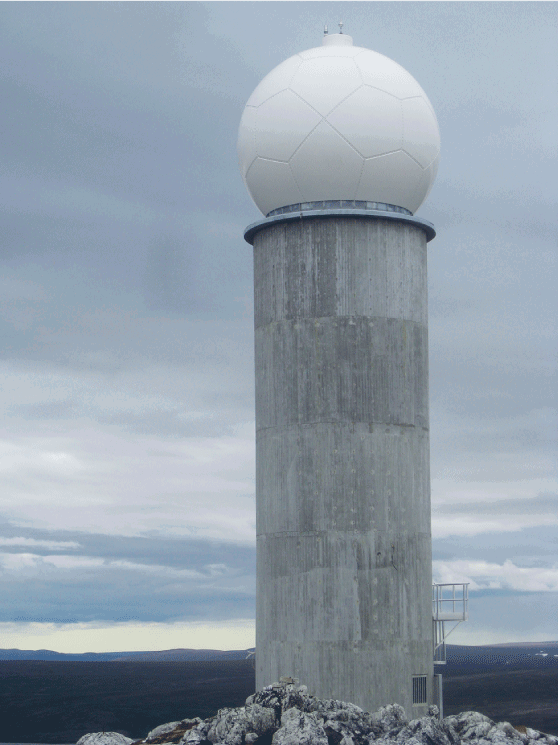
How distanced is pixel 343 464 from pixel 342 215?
22.1 feet

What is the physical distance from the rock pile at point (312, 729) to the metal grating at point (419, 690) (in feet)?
3.20

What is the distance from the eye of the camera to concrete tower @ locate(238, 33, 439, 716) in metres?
28.0

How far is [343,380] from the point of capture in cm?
2867

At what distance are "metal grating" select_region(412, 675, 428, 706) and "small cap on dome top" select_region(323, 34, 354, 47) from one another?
17.7 m

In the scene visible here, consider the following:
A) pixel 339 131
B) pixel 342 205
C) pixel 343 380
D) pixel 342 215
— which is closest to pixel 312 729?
pixel 343 380

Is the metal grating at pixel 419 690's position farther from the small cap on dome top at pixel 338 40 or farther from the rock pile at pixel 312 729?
the small cap on dome top at pixel 338 40

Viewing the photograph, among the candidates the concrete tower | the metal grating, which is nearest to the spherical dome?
the concrete tower

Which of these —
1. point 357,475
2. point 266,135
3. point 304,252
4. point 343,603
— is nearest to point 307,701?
point 343,603

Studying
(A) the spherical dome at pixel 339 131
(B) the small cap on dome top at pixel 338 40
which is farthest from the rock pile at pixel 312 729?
(B) the small cap on dome top at pixel 338 40

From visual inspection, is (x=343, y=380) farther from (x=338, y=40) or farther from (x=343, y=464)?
(x=338, y=40)

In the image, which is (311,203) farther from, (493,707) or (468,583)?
(493,707)

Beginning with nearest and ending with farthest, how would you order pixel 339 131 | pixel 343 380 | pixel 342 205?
pixel 343 380 < pixel 339 131 < pixel 342 205

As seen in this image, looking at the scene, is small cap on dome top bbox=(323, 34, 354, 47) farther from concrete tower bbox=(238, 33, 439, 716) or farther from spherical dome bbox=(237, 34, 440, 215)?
concrete tower bbox=(238, 33, 439, 716)

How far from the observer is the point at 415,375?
29.7m
